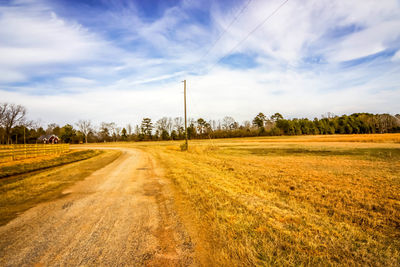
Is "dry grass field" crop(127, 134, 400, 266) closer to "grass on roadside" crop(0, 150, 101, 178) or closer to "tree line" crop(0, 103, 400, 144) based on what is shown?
"grass on roadside" crop(0, 150, 101, 178)

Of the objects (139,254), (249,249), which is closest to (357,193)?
(249,249)

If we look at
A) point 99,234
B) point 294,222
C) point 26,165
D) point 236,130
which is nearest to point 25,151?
point 26,165

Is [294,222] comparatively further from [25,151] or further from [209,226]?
[25,151]

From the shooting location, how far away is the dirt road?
8.78ft

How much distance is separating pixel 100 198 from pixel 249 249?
15.3 feet

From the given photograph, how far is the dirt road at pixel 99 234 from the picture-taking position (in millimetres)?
2676

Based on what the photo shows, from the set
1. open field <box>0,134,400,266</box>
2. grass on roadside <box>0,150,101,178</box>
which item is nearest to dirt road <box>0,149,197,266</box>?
open field <box>0,134,400,266</box>

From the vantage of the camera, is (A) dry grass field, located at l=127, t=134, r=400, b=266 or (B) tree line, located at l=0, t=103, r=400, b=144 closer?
(A) dry grass field, located at l=127, t=134, r=400, b=266

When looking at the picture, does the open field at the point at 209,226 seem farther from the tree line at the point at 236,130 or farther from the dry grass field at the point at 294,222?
the tree line at the point at 236,130

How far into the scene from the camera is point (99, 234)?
336cm

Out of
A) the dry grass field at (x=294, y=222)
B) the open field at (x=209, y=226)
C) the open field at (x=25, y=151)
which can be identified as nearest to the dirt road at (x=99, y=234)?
the open field at (x=209, y=226)

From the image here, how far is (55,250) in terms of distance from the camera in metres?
2.88

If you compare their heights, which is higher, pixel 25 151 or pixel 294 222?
pixel 25 151

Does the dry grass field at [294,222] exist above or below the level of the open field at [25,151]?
below
